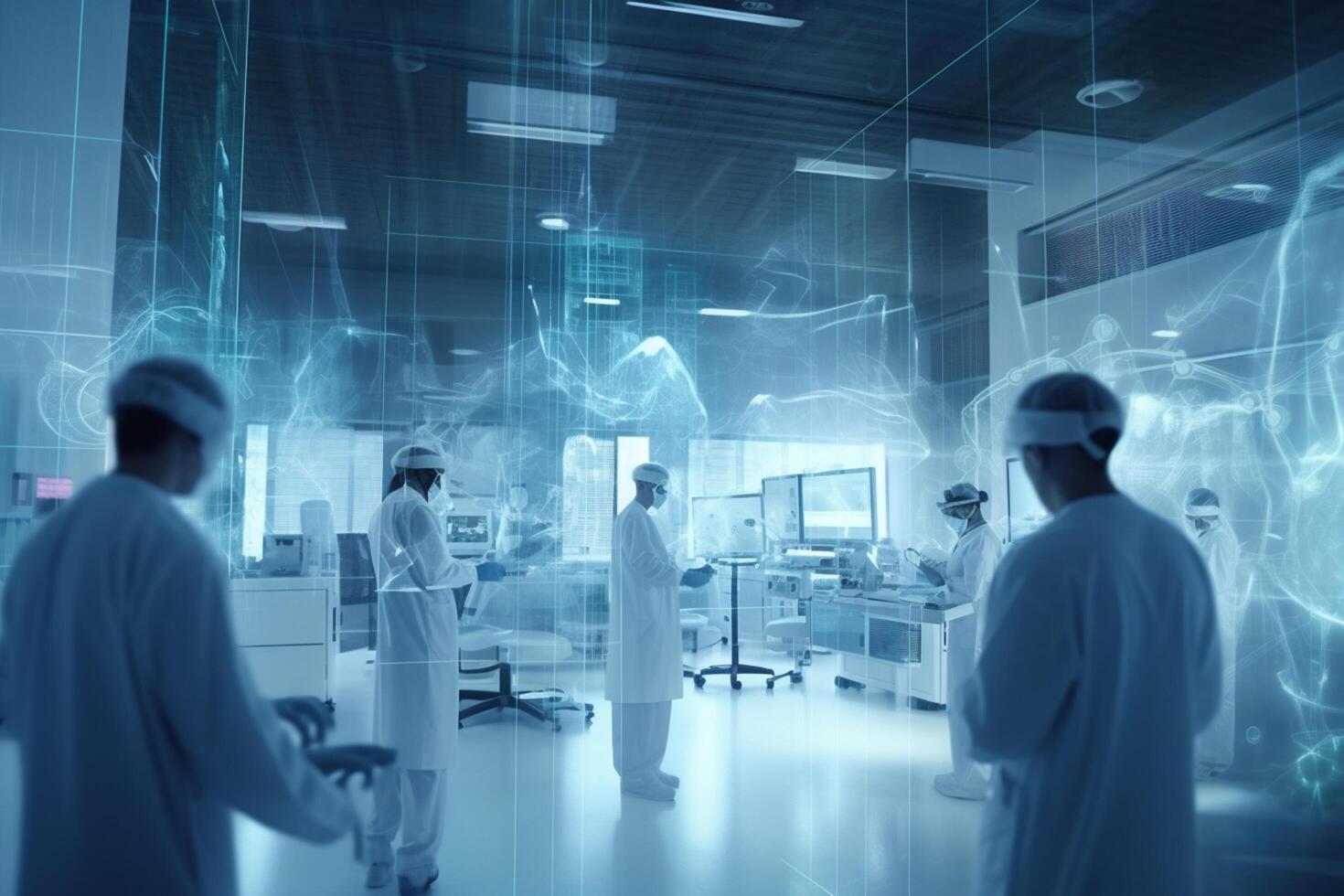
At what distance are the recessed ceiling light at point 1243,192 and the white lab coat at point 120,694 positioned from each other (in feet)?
9.88

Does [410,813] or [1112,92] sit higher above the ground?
[1112,92]

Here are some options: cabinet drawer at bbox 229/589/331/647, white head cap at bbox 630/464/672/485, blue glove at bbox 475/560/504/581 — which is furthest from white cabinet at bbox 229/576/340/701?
white head cap at bbox 630/464/672/485

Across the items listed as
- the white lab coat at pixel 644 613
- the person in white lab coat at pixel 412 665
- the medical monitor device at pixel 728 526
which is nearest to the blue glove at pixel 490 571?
the person in white lab coat at pixel 412 665

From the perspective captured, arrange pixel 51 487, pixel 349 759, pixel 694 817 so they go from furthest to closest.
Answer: pixel 694 817, pixel 51 487, pixel 349 759

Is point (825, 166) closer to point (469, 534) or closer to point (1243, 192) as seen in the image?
point (1243, 192)

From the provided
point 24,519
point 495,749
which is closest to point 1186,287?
point 495,749

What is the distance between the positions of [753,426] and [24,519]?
2.45m

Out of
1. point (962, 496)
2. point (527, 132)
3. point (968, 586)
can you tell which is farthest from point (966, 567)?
point (527, 132)

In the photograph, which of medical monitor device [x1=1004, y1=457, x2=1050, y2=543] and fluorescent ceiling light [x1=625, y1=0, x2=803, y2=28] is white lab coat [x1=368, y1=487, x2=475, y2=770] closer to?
fluorescent ceiling light [x1=625, y1=0, x2=803, y2=28]

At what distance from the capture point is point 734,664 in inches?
161

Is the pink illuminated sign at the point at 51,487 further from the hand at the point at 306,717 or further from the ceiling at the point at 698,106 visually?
the hand at the point at 306,717

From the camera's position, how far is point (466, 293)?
3.11 metres

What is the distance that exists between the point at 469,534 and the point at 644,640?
3.65 feet

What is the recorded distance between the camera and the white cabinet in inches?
108
